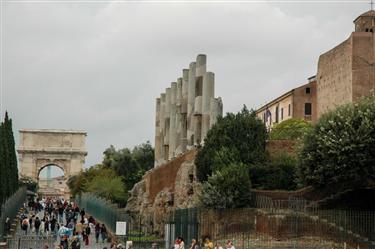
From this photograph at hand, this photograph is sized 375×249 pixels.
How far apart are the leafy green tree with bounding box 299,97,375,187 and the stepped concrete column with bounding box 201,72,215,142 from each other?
12.7 m

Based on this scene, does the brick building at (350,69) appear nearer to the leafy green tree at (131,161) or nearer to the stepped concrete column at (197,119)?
the stepped concrete column at (197,119)

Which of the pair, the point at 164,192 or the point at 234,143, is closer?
the point at 234,143

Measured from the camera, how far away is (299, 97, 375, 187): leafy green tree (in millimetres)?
28047

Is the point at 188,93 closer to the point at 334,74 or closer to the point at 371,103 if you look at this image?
the point at 334,74

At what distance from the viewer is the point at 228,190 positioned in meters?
29.5

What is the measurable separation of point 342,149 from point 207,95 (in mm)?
15241

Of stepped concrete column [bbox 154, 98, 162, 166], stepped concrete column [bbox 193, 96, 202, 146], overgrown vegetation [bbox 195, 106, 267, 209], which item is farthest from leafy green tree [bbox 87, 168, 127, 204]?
overgrown vegetation [bbox 195, 106, 267, 209]

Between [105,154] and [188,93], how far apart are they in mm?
33833

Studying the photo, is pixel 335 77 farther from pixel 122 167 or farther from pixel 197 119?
pixel 122 167

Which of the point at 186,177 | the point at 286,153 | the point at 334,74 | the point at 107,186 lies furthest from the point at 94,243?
the point at 107,186

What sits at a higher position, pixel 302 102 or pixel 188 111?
pixel 302 102

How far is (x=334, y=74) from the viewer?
156 feet

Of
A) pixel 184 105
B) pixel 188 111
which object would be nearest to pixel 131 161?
pixel 184 105

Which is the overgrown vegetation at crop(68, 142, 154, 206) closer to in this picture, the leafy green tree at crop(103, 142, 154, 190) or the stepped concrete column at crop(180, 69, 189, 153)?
the leafy green tree at crop(103, 142, 154, 190)
